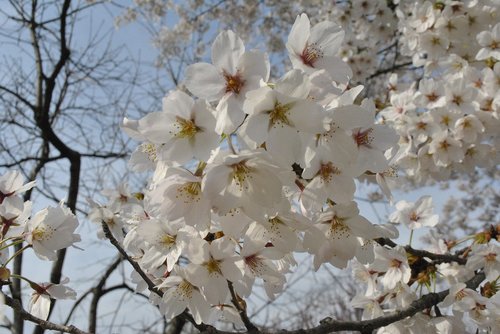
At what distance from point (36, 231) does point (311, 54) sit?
1.07 metres

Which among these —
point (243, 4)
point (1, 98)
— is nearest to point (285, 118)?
point (1, 98)

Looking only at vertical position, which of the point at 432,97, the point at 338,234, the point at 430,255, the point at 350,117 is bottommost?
the point at 430,255

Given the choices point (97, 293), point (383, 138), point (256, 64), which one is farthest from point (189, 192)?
point (97, 293)

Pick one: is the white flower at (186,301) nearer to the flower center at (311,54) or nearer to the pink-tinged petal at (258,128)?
the pink-tinged petal at (258,128)

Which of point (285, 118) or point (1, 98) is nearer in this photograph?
point (285, 118)

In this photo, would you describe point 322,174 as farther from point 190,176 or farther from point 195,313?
point 195,313

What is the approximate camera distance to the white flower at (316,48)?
1.17m

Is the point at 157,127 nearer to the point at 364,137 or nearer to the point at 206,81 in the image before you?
the point at 206,81

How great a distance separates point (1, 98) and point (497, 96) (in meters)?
5.06

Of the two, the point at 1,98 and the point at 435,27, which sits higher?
the point at 1,98

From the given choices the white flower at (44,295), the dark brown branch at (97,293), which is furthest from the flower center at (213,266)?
the dark brown branch at (97,293)

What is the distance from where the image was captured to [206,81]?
112 cm

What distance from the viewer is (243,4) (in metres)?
8.15

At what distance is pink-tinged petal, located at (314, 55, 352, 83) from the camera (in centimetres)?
117
